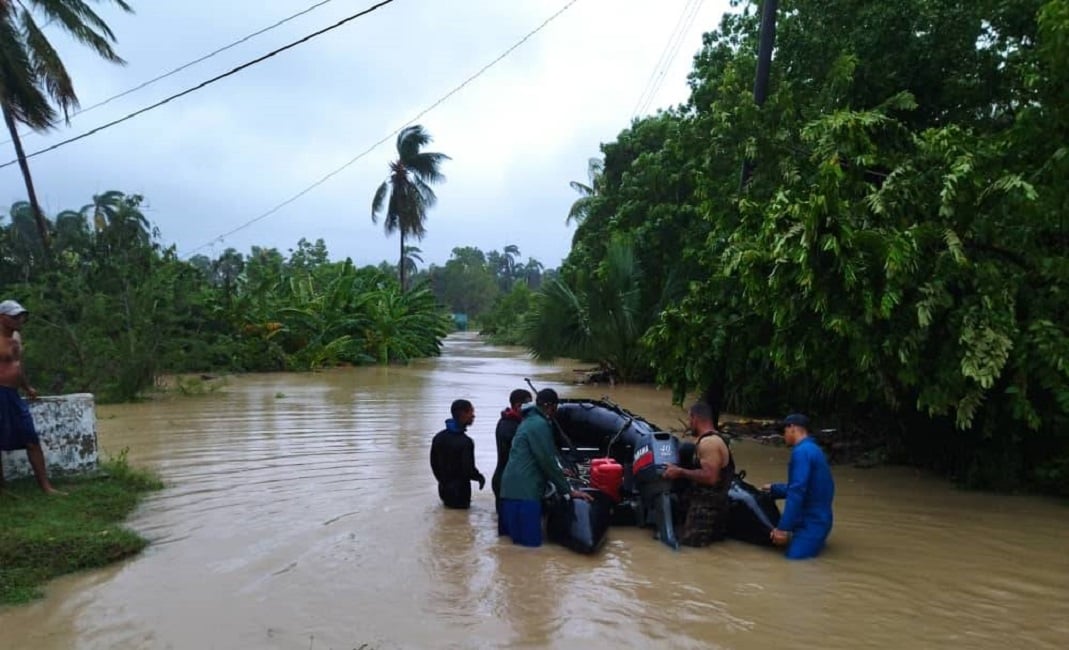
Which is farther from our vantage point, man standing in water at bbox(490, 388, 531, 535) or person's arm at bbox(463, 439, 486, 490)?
person's arm at bbox(463, 439, 486, 490)

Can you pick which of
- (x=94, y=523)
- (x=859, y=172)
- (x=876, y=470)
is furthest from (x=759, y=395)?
(x=94, y=523)

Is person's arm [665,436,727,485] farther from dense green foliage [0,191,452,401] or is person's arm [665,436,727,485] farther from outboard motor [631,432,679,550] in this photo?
dense green foliage [0,191,452,401]

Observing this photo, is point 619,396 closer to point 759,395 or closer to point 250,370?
point 759,395

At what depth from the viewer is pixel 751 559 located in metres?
6.36

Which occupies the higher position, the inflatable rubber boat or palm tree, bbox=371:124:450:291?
palm tree, bbox=371:124:450:291

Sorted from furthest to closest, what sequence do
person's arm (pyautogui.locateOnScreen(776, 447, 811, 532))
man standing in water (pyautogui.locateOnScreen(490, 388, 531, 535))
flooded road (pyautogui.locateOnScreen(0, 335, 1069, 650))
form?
man standing in water (pyautogui.locateOnScreen(490, 388, 531, 535)) → person's arm (pyautogui.locateOnScreen(776, 447, 811, 532)) → flooded road (pyautogui.locateOnScreen(0, 335, 1069, 650))

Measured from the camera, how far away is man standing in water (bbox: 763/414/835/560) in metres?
6.11

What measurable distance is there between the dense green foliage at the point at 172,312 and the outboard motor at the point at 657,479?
12.5 m

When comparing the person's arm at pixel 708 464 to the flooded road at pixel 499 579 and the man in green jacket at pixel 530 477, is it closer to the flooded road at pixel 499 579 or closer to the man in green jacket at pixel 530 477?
the flooded road at pixel 499 579

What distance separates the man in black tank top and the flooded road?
0.60 ft

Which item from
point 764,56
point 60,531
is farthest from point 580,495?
point 764,56

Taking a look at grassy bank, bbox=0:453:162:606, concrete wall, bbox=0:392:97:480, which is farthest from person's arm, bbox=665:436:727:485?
concrete wall, bbox=0:392:97:480

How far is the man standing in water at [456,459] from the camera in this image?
7.47m

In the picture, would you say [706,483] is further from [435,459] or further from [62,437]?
[62,437]
